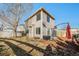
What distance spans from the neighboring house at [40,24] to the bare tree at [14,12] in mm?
116

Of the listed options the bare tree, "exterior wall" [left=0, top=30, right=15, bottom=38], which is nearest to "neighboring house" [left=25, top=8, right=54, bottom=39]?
the bare tree

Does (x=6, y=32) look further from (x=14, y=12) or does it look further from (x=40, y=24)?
(x=40, y=24)

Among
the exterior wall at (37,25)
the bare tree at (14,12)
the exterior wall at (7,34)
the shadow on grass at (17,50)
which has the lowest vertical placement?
the shadow on grass at (17,50)

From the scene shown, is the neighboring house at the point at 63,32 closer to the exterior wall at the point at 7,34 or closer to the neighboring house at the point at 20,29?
the neighboring house at the point at 20,29

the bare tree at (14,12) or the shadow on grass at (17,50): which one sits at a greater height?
the bare tree at (14,12)

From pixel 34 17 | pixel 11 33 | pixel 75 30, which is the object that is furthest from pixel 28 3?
pixel 75 30

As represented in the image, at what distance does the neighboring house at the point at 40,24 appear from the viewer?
367cm

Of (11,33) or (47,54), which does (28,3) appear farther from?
(47,54)

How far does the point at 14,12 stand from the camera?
3672 mm

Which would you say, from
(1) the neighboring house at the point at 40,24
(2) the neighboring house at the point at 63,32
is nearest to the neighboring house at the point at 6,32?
(1) the neighboring house at the point at 40,24

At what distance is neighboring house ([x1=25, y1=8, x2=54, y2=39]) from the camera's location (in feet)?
12.0

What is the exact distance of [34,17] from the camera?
3.68 metres

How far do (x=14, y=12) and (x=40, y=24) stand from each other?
39 centimetres

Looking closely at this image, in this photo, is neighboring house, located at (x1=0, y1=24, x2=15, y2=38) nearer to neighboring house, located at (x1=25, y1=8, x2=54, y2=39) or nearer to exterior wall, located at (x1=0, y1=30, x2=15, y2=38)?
exterior wall, located at (x1=0, y1=30, x2=15, y2=38)
